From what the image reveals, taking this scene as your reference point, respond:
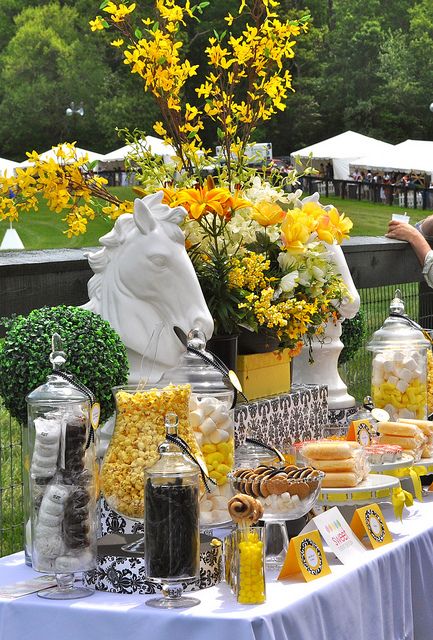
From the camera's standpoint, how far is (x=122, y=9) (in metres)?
3.40

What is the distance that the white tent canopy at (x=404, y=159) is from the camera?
36.1 meters

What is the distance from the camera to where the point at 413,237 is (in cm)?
523

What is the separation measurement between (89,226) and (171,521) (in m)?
25.9

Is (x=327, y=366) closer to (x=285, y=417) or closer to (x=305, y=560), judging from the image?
(x=285, y=417)

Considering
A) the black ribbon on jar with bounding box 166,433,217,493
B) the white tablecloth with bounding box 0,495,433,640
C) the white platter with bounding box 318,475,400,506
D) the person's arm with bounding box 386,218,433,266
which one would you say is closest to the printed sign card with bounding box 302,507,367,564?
the white tablecloth with bounding box 0,495,433,640

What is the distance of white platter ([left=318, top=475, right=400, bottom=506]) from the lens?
112 inches

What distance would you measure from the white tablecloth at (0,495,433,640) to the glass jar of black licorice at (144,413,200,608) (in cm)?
6

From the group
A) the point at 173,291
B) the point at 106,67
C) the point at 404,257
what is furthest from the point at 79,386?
the point at 106,67

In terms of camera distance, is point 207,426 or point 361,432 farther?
point 361,432

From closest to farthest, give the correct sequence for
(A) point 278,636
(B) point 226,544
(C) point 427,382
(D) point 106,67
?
(A) point 278,636 → (B) point 226,544 → (C) point 427,382 → (D) point 106,67

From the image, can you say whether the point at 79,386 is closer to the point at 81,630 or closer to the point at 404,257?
the point at 81,630

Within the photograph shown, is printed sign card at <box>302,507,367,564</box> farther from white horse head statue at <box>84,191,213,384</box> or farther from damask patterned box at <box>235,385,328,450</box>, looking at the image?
white horse head statue at <box>84,191,213,384</box>

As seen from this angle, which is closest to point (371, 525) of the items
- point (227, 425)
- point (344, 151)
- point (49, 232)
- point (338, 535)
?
point (338, 535)

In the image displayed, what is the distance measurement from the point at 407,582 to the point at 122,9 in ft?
Result: 5.65
